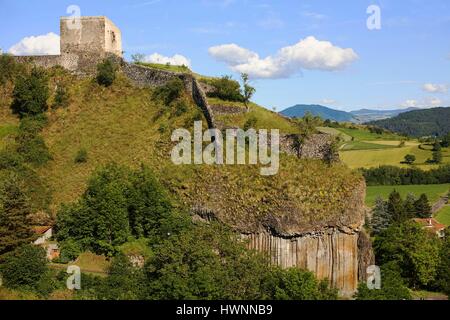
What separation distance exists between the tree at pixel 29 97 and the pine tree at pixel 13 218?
52.8 feet

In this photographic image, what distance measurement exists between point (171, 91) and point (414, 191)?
203ft

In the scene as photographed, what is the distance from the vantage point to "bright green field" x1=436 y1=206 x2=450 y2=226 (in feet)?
260

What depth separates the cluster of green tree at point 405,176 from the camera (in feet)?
330

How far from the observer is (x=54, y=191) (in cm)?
4153

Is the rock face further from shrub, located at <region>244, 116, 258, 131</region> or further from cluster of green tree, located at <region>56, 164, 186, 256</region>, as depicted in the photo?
shrub, located at <region>244, 116, 258, 131</region>

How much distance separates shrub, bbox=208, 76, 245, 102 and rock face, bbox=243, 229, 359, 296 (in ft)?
44.3

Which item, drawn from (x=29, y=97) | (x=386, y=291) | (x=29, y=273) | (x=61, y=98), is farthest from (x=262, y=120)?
(x=29, y=97)

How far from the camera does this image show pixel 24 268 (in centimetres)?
2998

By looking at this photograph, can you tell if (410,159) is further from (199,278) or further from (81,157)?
(199,278)

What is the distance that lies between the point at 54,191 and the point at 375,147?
9492 centimetres

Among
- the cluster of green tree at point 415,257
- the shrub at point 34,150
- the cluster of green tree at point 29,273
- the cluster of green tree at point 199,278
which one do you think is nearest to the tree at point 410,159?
the cluster of green tree at point 415,257
